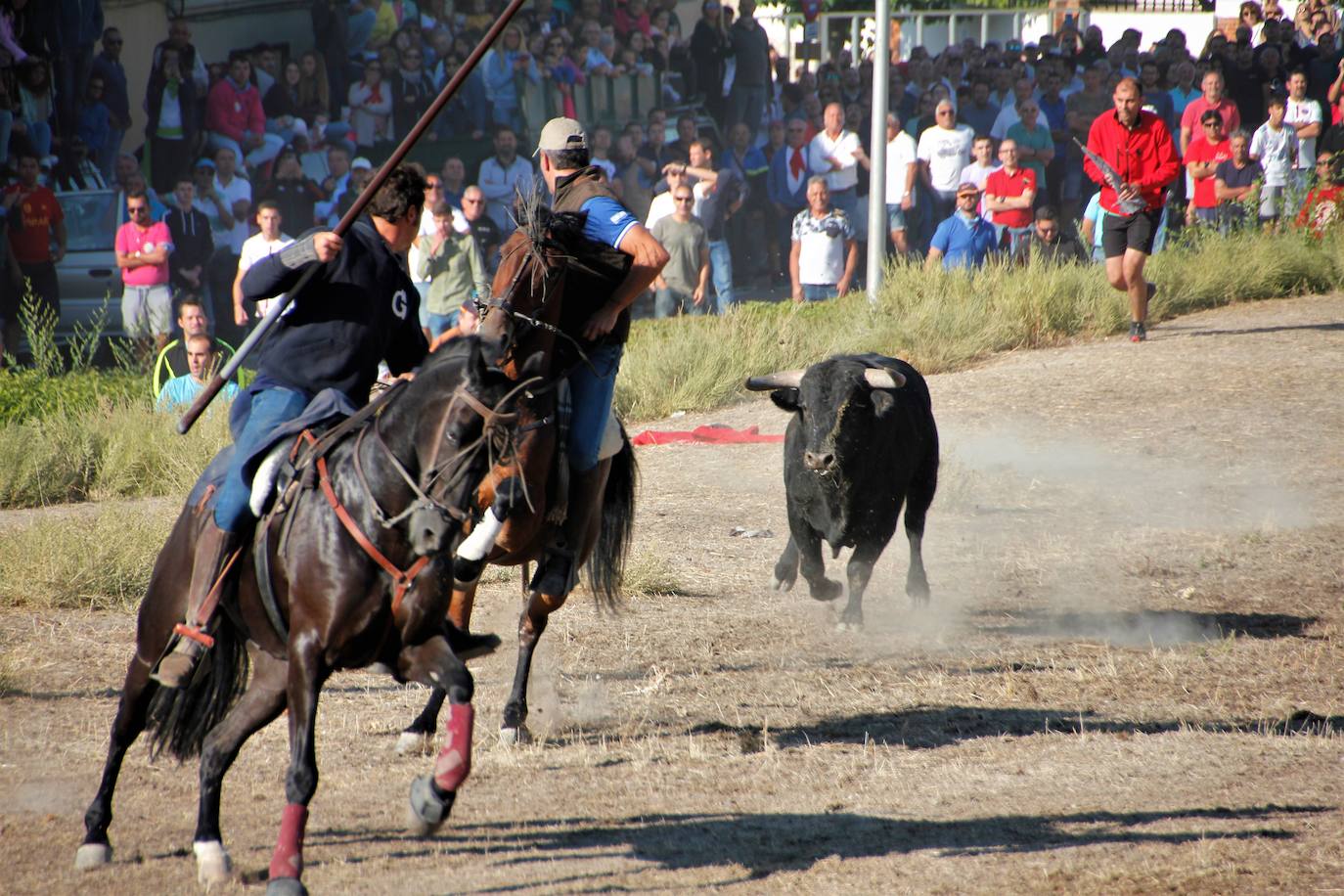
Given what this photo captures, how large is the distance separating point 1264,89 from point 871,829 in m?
18.4

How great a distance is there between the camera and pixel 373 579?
4543 millimetres

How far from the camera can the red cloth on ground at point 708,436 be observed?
13242 millimetres

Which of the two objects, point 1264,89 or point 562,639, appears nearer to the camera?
point 562,639

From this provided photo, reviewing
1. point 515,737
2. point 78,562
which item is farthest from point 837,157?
point 515,737

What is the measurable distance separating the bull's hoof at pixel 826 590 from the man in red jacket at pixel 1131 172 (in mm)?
6472

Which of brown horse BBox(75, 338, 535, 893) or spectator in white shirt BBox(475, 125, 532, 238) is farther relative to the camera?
spectator in white shirt BBox(475, 125, 532, 238)

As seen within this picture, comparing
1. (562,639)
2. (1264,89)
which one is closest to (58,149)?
(562,639)

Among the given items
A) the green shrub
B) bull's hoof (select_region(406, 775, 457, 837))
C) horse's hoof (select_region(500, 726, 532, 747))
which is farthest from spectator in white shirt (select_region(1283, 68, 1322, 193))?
bull's hoof (select_region(406, 775, 457, 837))

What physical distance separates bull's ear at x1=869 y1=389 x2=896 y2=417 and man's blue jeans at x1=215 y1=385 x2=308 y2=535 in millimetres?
4248

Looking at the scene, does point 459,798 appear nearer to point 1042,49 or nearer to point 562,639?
point 562,639

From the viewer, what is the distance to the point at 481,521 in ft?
19.0

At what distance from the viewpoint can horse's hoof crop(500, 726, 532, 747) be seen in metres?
6.50

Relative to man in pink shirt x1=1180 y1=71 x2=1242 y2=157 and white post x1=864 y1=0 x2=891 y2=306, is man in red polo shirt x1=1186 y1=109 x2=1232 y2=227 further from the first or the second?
white post x1=864 y1=0 x2=891 y2=306

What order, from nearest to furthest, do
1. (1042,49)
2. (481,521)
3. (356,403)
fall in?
1. (356,403)
2. (481,521)
3. (1042,49)
